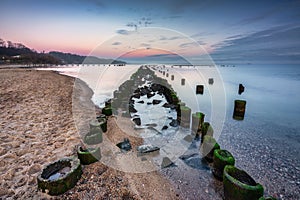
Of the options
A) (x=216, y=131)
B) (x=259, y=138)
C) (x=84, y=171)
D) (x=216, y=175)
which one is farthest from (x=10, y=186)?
(x=259, y=138)

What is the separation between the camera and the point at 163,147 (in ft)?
21.9

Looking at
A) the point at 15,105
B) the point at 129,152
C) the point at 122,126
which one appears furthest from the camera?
the point at 15,105

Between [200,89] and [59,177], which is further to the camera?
[200,89]

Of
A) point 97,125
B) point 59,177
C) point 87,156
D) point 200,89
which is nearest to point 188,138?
point 97,125

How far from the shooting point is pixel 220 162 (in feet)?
15.3

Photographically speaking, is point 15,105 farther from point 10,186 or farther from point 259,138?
point 259,138

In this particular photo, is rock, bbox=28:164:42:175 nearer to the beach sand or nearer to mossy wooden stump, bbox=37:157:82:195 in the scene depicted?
the beach sand

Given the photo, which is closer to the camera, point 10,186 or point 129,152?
point 10,186

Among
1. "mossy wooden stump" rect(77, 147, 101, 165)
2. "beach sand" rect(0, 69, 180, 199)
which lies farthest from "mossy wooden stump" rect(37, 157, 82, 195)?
"mossy wooden stump" rect(77, 147, 101, 165)

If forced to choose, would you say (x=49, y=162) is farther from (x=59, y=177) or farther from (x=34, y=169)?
(x=59, y=177)

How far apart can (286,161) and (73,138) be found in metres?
8.60

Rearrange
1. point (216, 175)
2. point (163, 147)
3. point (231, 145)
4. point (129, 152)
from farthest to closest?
point (231, 145) < point (163, 147) < point (129, 152) < point (216, 175)

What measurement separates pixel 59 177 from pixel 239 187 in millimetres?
4322

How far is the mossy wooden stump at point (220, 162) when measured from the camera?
4559 mm
